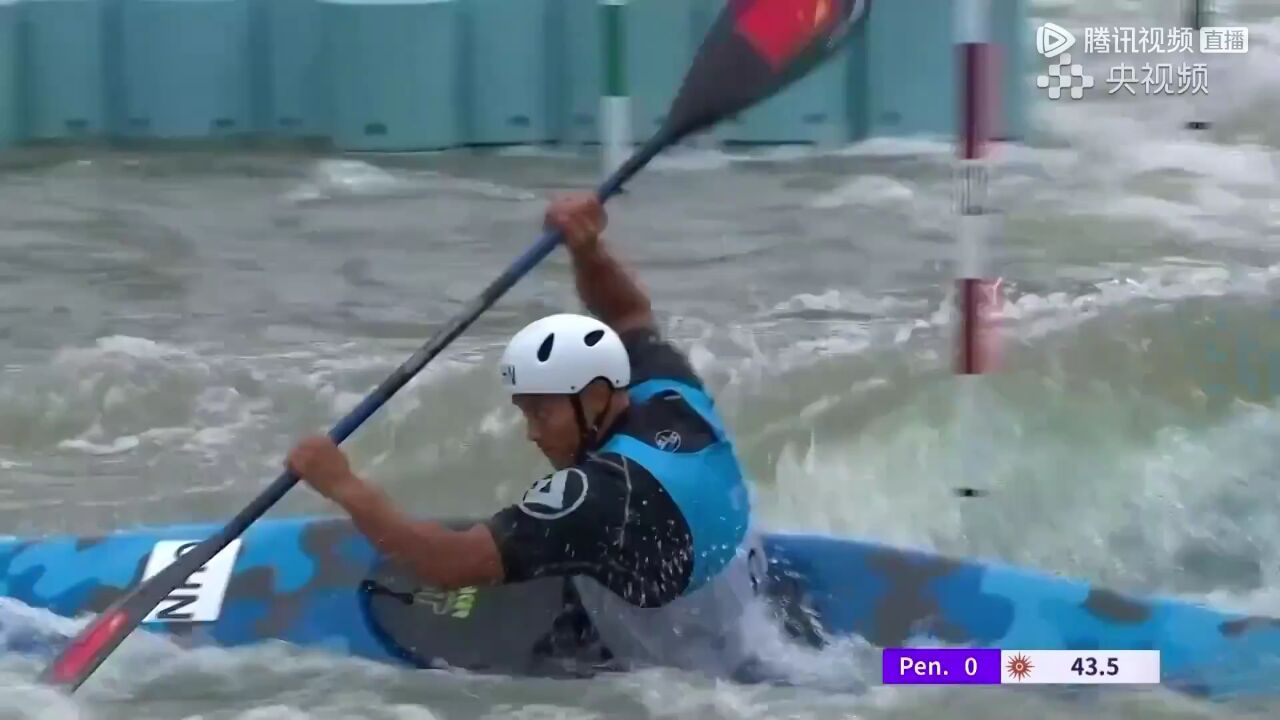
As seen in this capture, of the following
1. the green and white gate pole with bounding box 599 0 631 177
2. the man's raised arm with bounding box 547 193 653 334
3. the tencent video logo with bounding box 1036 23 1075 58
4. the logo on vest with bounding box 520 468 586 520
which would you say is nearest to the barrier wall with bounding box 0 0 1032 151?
the tencent video logo with bounding box 1036 23 1075 58

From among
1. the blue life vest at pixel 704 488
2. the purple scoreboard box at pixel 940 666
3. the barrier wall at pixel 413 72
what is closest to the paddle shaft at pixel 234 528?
the blue life vest at pixel 704 488

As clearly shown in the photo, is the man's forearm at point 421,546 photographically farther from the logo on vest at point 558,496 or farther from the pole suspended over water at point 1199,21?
the pole suspended over water at point 1199,21

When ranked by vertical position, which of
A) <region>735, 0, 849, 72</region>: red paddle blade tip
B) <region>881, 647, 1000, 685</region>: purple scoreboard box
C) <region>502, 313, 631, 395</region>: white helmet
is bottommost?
<region>881, 647, 1000, 685</region>: purple scoreboard box

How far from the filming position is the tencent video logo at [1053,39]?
7.18 metres

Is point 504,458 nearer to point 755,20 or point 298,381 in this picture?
point 298,381

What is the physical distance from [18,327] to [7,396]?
0.73 metres

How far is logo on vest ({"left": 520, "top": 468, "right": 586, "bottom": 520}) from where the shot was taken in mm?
2732

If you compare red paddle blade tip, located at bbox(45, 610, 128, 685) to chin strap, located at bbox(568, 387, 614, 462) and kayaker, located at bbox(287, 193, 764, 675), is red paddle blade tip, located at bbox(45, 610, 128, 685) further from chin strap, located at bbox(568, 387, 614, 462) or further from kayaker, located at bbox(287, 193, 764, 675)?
chin strap, located at bbox(568, 387, 614, 462)

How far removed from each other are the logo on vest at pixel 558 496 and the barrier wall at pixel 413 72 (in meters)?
4.69

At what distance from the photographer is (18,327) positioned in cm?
589

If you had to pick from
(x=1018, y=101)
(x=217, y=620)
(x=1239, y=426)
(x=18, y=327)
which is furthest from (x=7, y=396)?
(x=1018, y=101)

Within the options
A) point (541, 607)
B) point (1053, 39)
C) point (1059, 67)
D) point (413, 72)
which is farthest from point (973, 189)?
point (413, 72)

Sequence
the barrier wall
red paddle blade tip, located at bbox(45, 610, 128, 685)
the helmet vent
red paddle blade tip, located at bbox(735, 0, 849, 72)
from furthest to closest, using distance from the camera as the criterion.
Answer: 1. the barrier wall
2. red paddle blade tip, located at bbox(735, 0, 849, 72)
3. red paddle blade tip, located at bbox(45, 610, 128, 685)
4. the helmet vent

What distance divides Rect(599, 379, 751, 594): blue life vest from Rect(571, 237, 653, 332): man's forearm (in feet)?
1.15
